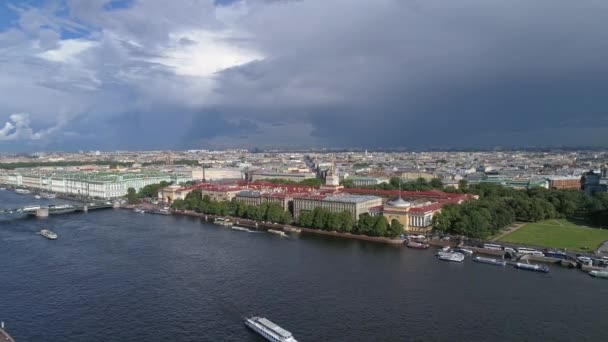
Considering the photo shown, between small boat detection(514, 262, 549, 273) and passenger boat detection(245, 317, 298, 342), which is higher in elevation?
small boat detection(514, 262, 549, 273)

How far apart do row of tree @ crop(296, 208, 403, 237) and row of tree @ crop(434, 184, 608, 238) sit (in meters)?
3.67

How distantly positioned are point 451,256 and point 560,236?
9.45 m

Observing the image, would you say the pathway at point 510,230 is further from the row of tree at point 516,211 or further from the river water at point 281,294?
the river water at point 281,294

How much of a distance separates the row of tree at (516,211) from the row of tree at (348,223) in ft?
12.0

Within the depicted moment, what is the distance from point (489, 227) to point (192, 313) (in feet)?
66.4

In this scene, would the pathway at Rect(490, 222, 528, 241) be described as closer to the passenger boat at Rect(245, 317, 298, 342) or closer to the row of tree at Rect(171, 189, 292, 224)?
the row of tree at Rect(171, 189, 292, 224)

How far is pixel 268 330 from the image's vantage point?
1588 centimetres

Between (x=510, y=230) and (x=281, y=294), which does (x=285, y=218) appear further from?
(x=281, y=294)

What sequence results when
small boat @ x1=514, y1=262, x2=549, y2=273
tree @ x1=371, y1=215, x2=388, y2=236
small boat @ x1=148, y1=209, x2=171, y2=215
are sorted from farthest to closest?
small boat @ x1=148, y1=209, x2=171, y2=215 < tree @ x1=371, y1=215, x2=388, y2=236 < small boat @ x1=514, y1=262, x2=549, y2=273

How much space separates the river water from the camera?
16688 millimetres

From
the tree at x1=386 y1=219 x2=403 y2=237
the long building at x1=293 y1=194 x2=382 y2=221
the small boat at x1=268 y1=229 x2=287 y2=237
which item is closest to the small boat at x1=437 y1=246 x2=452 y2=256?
the tree at x1=386 y1=219 x2=403 y2=237

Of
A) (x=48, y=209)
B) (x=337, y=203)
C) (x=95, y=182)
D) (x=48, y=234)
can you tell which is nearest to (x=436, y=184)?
(x=337, y=203)

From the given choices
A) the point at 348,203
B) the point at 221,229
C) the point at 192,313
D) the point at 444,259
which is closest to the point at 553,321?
the point at 444,259

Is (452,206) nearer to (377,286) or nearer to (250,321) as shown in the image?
(377,286)
